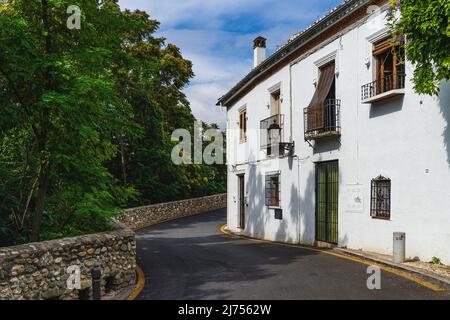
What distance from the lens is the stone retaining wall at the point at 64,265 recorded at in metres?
7.57

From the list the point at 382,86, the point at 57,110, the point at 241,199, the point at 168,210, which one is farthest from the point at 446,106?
the point at 168,210

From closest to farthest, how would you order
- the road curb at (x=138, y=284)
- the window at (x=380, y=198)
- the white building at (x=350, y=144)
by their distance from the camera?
the road curb at (x=138, y=284), the white building at (x=350, y=144), the window at (x=380, y=198)

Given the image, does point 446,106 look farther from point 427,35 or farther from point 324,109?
point 324,109

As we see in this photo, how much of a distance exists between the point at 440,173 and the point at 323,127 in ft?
15.4

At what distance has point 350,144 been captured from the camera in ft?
43.8

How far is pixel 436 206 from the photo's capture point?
1013 centimetres

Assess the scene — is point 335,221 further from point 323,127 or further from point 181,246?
point 181,246

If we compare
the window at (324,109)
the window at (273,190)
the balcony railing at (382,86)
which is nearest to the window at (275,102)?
the window at (273,190)

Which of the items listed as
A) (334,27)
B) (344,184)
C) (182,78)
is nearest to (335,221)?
(344,184)

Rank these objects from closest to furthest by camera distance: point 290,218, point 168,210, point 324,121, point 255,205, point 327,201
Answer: point 324,121 < point 327,201 < point 290,218 < point 255,205 < point 168,210

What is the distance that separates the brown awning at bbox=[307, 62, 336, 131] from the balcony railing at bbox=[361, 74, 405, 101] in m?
1.86

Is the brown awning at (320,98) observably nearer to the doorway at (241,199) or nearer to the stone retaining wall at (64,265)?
the stone retaining wall at (64,265)

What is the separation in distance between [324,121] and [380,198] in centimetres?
336

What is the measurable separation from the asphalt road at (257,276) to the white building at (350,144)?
1.45m
